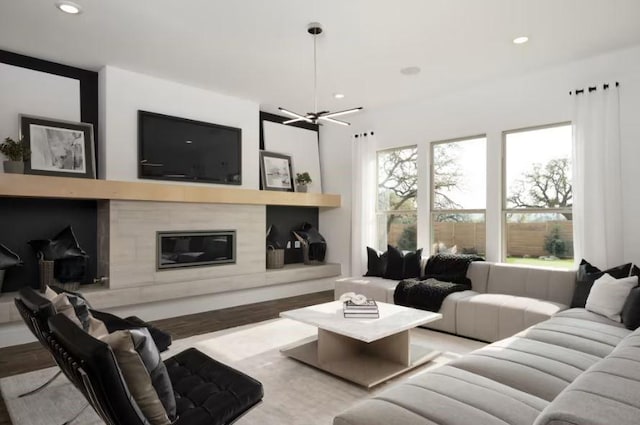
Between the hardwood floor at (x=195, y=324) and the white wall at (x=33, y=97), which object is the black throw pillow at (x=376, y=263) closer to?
the hardwood floor at (x=195, y=324)

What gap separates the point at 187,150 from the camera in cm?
522

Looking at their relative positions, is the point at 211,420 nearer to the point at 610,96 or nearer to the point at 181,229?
the point at 181,229

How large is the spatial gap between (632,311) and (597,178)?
1.69 metres

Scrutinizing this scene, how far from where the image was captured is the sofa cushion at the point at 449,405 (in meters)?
1.59

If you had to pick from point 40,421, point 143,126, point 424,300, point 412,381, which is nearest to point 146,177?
point 143,126

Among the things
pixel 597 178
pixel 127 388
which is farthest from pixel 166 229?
pixel 597 178

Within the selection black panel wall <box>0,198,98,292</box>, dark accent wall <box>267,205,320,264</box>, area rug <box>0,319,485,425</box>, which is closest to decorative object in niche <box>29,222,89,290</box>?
black panel wall <box>0,198,98,292</box>

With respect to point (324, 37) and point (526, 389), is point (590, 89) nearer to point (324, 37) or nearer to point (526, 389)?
point (324, 37)

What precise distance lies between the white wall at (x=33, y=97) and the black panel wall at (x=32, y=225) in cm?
46

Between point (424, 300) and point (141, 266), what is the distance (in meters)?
3.22

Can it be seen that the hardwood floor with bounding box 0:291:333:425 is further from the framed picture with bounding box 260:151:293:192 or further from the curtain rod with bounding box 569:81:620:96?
the curtain rod with bounding box 569:81:620:96

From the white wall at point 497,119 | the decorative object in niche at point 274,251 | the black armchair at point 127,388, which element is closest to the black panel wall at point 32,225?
the decorative object in niche at point 274,251

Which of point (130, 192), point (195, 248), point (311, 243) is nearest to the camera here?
point (130, 192)

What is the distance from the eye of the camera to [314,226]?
23.5ft
